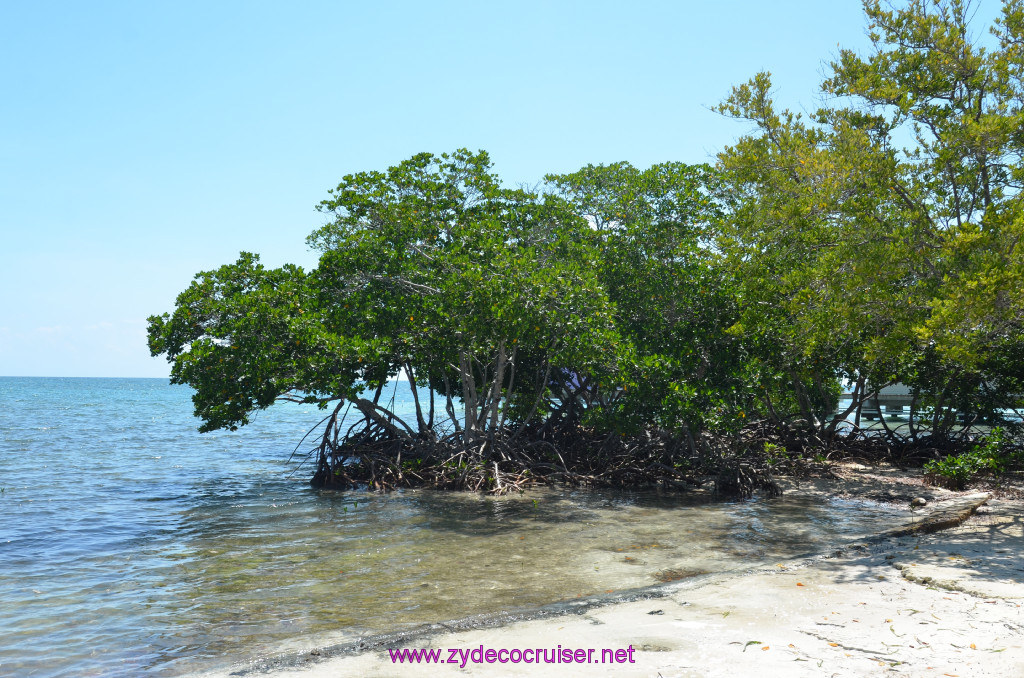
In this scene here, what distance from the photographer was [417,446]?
15.9 m

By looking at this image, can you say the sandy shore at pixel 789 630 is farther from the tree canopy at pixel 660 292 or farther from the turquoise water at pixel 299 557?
the tree canopy at pixel 660 292

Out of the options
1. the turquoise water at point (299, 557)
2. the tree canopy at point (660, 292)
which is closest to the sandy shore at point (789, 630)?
the turquoise water at point (299, 557)

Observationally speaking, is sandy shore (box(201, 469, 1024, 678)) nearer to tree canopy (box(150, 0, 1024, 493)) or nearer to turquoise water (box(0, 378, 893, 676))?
turquoise water (box(0, 378, 893, 676))

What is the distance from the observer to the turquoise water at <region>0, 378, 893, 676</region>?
22.0ft

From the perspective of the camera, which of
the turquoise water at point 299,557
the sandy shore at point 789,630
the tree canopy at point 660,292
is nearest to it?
the sandy shore at point 789,630

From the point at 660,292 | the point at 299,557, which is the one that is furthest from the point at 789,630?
the point at 660,292

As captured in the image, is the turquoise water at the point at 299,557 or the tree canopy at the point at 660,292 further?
the tree canopy at the point at 660,292

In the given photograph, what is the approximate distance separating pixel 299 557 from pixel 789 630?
6.38m

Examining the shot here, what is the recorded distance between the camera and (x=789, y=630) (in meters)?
Result: 5.55

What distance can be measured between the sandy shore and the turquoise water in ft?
3.65

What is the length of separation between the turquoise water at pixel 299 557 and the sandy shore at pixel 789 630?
111 cm

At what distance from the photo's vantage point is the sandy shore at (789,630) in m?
4.91

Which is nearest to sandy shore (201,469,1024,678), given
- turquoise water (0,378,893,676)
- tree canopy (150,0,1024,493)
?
turquoise water (0,378,893,676)

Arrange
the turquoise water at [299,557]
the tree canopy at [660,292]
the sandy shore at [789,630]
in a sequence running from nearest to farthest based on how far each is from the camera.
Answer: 1. the sandy shore at [789,630]
2. the turquoise water at [299,557]
3. the tree canopy at [660,292]
